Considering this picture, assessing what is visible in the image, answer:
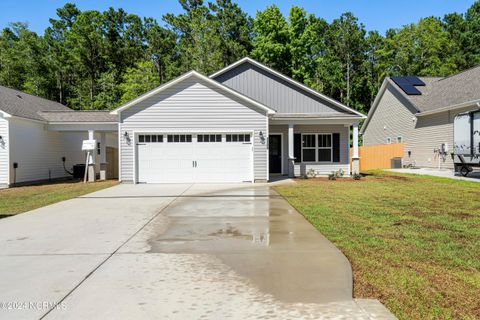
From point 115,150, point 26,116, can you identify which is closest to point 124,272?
point 26,116

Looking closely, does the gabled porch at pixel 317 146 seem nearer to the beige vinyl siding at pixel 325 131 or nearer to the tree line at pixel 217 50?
the beige vinyl siding at pixel 325 131

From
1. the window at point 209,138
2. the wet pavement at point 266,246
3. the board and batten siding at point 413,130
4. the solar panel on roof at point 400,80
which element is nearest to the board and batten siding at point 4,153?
the window at point 209,138

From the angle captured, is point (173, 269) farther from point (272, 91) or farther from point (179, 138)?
point (272, 91)

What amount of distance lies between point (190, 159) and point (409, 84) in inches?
796

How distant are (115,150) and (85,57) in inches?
1019

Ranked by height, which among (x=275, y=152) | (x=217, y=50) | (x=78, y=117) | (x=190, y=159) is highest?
(x=217, y=50)

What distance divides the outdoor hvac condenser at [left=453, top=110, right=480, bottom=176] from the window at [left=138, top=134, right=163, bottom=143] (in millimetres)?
14418

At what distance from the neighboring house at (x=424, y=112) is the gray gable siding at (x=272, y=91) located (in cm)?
776

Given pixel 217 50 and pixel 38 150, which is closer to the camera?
pixel 38 150

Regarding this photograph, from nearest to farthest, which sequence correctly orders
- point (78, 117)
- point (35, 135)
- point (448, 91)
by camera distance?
point (35, 135), point (78, 117), point (448, 91)

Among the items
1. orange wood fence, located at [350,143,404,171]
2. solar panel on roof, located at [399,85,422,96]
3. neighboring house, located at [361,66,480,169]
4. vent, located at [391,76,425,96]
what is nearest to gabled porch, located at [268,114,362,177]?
neighboring house, located at [361,66,480,169]

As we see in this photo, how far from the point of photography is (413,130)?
28094 millimetres

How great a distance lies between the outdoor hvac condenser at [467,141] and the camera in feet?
58.5

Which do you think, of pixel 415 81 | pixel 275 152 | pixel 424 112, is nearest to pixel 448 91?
pixel 424 112
